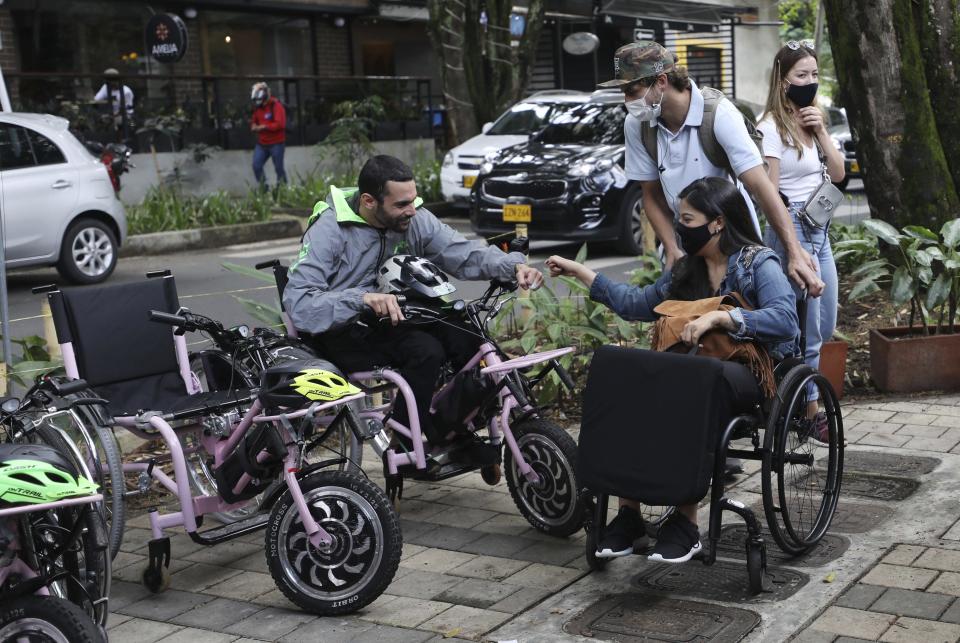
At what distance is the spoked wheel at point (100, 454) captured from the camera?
4.86 metres

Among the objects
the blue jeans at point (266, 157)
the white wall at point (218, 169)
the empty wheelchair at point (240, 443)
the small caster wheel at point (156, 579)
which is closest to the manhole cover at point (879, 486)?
the empty wheelchair at point (240, 443)

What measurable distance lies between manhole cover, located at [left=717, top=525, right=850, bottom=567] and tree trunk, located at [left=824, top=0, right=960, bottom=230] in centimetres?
423

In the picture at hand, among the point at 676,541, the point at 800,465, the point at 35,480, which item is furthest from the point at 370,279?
the point at 35,480

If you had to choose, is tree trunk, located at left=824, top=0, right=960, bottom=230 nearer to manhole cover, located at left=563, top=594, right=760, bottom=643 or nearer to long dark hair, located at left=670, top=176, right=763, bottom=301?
long dark hair, located at left=670, top=176, right=763, bottom=301

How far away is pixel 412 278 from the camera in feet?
17.7

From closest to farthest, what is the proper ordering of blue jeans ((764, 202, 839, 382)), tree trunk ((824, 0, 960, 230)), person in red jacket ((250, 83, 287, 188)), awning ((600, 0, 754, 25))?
1. blue jeans ((764, 202, 839, 382))
2. tree trunk ((824, 0, 960, 230))
3. person in red jacket ((250, 83, 287, 188))
4. awning ((600, 0, 754, 25))

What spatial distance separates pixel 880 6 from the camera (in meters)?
8.55

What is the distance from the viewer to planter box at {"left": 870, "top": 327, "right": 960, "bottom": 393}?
7.32 meters

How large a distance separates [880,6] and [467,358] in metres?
4.62

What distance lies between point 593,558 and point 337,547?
0.94 metres

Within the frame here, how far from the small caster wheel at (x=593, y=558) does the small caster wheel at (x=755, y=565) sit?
21.6 inches

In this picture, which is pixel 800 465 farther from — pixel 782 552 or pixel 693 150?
pixel 693 150

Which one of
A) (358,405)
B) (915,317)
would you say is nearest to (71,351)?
(358,405)

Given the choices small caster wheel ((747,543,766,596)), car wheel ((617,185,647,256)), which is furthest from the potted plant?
car wheel ((617,185,647,256))
